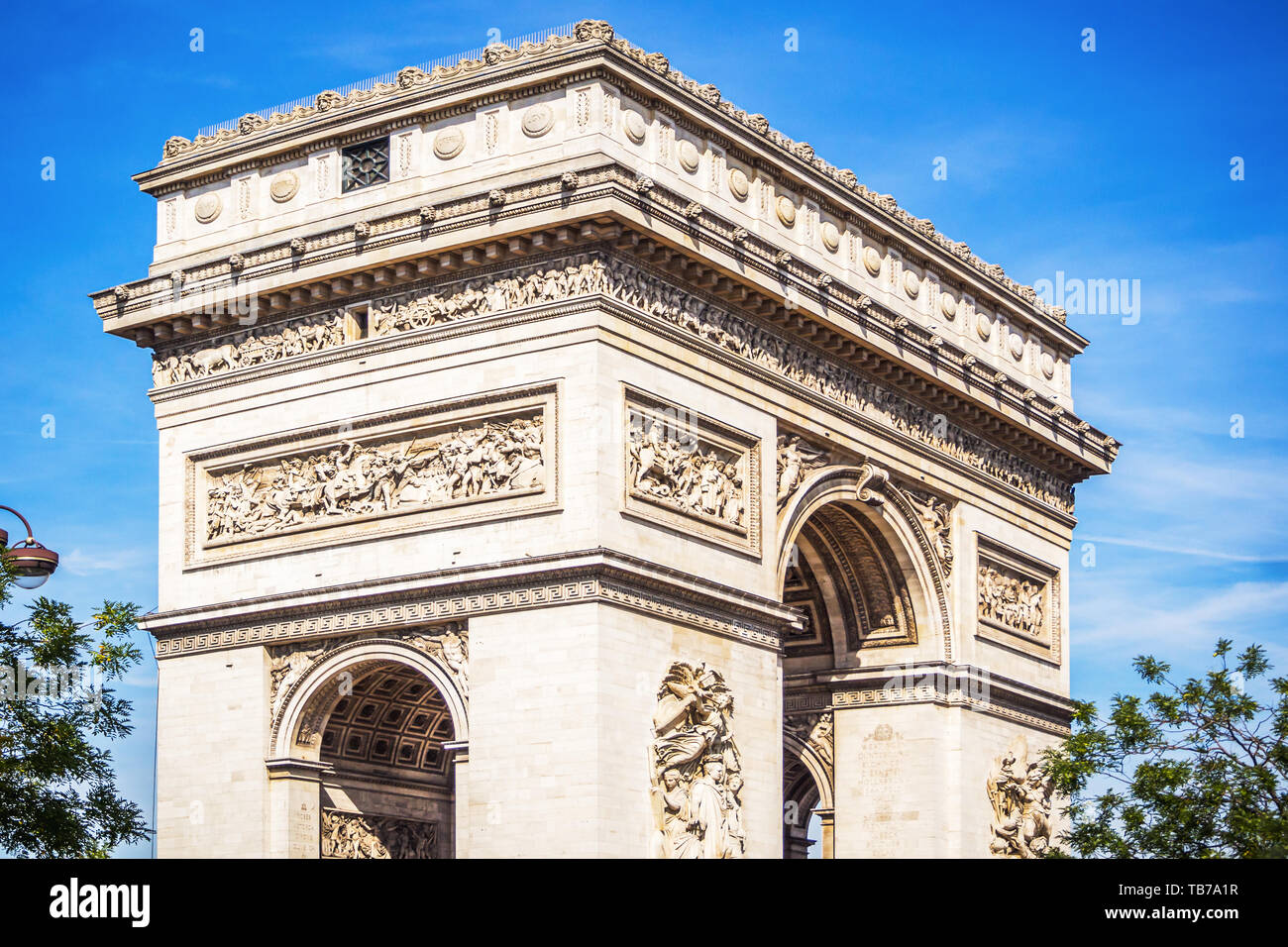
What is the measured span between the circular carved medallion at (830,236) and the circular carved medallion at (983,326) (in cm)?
574

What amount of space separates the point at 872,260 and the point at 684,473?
8.20 meters

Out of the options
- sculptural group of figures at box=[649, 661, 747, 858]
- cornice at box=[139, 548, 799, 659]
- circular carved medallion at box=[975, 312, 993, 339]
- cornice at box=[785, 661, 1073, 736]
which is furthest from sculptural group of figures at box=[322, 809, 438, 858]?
circular carved medallion at box=[975, 312, 993, 339]

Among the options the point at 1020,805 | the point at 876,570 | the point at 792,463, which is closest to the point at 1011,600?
the point at 1020,805

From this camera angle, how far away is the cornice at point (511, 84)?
3350 cm

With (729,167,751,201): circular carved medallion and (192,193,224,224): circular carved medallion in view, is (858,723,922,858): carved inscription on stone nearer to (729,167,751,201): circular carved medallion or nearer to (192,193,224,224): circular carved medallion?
(729,167,751,201): circular carved medallion

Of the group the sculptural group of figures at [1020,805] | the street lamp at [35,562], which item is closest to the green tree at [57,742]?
the street lamp at [35,562]

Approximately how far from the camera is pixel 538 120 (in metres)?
33.6

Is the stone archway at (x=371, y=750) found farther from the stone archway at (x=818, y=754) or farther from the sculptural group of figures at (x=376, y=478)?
the stone archway at (x=818, y=754)

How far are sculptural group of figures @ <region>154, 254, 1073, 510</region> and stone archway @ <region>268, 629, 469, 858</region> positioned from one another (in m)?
4.98

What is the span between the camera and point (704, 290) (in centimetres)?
3459

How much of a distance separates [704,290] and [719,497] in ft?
10.7
